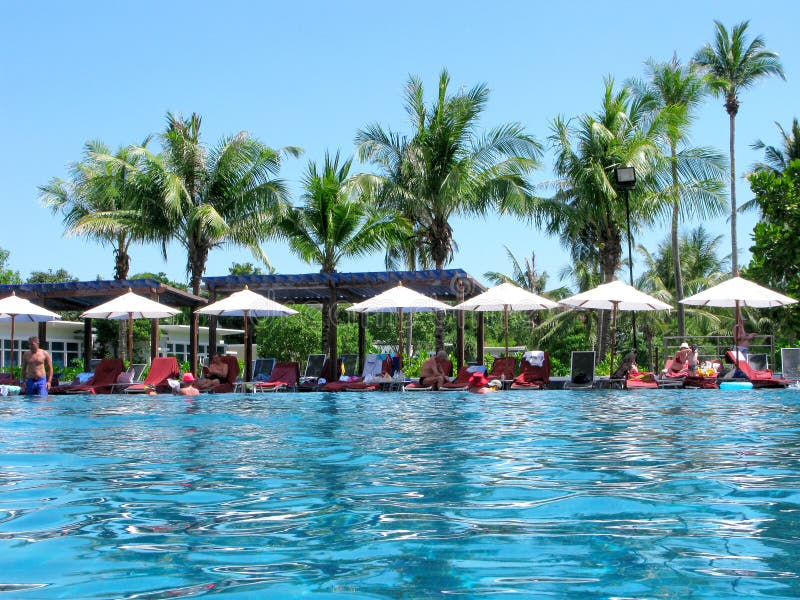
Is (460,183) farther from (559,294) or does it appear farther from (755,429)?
(559,294)

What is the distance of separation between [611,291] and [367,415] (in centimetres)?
921

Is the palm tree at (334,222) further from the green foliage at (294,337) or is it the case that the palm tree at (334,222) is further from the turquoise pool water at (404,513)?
the turquoise pool water at (404,513)

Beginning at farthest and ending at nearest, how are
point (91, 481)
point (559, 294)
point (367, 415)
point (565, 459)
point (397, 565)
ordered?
point (559, 294) → point (367, 415) → point (565, 459) → point (91, 481) → point (397, 565)

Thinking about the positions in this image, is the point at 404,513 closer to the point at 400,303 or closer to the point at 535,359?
the point at 535,359

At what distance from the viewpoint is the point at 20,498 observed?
489 cm

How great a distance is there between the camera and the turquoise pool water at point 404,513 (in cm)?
310

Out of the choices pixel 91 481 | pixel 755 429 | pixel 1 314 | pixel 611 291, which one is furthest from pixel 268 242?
pixel 91 481

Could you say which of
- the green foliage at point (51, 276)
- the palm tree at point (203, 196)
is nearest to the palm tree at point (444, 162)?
the palm tree at point (203, 196)

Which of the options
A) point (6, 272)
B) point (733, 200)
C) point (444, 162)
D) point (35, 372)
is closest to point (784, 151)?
point (733, 200)

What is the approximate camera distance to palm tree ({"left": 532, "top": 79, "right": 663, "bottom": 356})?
2530 cm

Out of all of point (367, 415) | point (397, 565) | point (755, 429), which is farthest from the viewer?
point (367, 415)

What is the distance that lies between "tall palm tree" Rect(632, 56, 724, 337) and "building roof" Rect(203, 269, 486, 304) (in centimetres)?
854

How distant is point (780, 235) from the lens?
22.9 meters

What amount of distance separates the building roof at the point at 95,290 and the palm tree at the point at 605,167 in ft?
35.9
